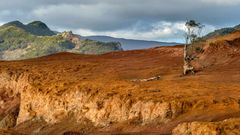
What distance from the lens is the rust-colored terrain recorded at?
54.6 metres

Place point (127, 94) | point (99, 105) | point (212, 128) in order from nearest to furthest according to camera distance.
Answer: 1. point (212, 128)
2. point (127, 94)
3. point (99, 105)

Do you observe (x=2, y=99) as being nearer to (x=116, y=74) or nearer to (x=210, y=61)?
(x=116, y=74)

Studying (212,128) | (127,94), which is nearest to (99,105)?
(127,94)

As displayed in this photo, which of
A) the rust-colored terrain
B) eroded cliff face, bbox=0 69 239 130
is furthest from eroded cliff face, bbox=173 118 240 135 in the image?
eroded cliff face, bbox=0 69 239 130

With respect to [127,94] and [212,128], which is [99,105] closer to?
[127,94]

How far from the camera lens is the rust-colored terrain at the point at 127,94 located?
54597 mm

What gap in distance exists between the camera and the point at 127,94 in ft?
210

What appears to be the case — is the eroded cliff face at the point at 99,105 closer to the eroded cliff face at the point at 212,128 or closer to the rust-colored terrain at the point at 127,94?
the rust-colored terrain at the point at 127,94

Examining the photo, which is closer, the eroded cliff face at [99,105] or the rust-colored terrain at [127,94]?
the rust-colored terrain at [127,94]

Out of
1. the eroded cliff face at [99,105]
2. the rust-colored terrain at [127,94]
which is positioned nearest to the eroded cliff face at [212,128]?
the rust-colored terrain at [127,94]

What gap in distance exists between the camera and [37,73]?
91.4 metres

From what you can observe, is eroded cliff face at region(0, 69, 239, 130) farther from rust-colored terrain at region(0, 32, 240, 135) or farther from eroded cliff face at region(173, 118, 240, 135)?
eroded cliff face at region(173, 118, 240, 135)

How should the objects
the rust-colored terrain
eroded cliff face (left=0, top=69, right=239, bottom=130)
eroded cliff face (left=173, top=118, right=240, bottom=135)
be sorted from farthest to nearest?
eroded cliff face (left=0, top=69, right=239, bottom=130) < the rust-colored terrain < eroded cliff face (left=173, top=118, right=240, bottom=135)

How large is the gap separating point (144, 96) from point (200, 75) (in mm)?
19937
